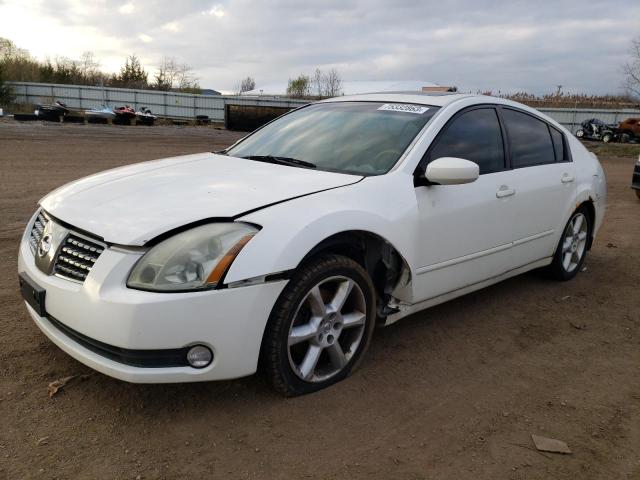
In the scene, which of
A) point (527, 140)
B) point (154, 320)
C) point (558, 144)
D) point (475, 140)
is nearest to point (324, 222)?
point (154, 320)

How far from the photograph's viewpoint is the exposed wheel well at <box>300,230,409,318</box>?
290cm

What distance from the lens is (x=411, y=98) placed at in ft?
13.0

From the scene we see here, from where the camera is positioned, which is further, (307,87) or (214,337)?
(307,87)

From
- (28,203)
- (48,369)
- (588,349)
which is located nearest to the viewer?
(48,369)

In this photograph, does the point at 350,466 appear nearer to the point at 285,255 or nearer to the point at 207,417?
the point at 207,417

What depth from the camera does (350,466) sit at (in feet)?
7.70

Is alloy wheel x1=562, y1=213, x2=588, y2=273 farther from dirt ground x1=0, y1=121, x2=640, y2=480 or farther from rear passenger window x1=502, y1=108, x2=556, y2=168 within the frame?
dirt ground x1=0, y1=121, x2=640, y2=480

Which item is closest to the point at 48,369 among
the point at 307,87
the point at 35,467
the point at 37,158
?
the point at 35,467

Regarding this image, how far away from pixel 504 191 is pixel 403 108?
0.91 meters

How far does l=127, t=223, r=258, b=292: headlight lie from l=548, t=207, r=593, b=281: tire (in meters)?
3.33

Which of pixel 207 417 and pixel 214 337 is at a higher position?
pixel 214 337

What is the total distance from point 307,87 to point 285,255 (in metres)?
69.5

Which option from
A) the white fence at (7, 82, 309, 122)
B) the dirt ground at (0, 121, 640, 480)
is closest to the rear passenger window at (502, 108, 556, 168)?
the dirt ground at (0, 121, 640, 480)

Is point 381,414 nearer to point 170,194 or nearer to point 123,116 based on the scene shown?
point 170,194
